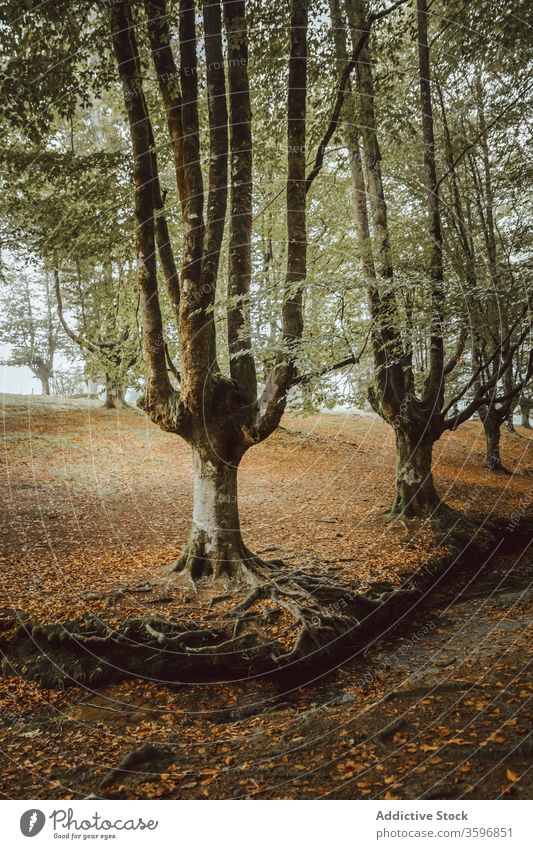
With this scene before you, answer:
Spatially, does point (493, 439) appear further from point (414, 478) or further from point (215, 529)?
point (215, 529)

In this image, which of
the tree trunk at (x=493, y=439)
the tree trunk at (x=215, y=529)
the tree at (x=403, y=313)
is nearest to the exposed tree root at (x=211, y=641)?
the tree trunk at (x=215, y=529)

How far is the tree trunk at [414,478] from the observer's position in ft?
34.7

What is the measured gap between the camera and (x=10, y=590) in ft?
21.5

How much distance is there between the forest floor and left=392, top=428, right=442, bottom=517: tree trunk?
1.95 feet

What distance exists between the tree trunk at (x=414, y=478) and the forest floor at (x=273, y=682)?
593 mm

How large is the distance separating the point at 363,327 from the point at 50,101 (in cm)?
644

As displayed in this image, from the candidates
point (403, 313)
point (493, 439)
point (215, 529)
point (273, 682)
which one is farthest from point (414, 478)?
point (493, 439)

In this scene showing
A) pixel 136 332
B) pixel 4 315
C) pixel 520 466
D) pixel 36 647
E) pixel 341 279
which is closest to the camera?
pixel 36 647

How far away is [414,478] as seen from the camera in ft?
35.3

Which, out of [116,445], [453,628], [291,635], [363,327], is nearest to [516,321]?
[363,327]

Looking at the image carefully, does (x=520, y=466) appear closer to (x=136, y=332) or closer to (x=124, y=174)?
(x=136, y=332)

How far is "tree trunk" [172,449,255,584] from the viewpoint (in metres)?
6.95

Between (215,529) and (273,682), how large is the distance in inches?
93.1

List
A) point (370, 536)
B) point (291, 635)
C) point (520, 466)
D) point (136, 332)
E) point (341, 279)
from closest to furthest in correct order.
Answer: point (291, 635) < point (341, 279) < point (136, 332) < point (370, 536) < point (520, 466)
